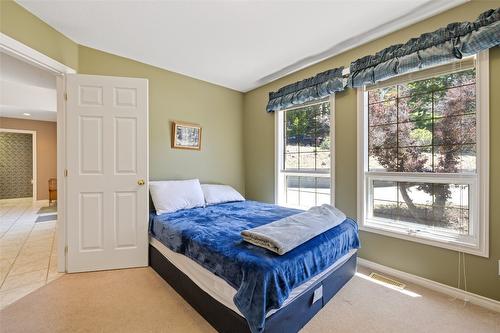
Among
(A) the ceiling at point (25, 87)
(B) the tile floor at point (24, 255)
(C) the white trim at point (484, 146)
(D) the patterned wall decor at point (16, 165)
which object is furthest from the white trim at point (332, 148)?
(D) the patterned wall decor at point (16, 165)

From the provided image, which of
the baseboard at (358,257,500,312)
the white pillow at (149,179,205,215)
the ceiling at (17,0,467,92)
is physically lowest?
the baseboard at (358,257,500,312)

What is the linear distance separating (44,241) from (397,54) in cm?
506

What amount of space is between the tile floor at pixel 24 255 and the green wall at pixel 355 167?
9.42 feet

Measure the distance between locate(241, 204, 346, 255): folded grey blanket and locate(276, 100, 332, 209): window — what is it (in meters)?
0.92

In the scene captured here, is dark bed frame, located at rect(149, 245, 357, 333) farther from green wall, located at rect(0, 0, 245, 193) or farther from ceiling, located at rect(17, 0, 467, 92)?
ceiling, located at rect(17, 0, 467, 92)

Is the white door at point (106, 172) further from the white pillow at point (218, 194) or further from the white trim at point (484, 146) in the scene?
the white trim at point (484, 146)

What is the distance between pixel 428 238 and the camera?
7.11 ft

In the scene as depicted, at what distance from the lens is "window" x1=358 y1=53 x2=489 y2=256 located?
76.2 inches

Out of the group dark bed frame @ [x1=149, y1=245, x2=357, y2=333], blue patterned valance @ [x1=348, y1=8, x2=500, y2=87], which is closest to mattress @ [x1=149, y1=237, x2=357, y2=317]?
dark bed frame @ [x1=149, y1=245, x2=357, y2=333]

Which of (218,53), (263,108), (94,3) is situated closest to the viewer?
(94,3)

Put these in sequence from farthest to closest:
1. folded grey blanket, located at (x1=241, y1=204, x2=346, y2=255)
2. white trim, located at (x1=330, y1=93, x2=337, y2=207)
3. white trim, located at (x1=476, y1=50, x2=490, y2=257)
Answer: white trim, located at (x1=330, y1=93, x2=337, y2=207), white trim, located at (x1=476, y1=50, x2=490, y2=257), folded grey blanket, located at (x1=241, y1=204, x2=346, y2=255)

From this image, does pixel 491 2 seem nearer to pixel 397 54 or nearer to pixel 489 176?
pixel 397 54

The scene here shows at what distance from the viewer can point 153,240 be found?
8.39 feet

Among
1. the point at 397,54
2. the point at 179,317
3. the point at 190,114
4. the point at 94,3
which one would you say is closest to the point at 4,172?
the point at 190,114
